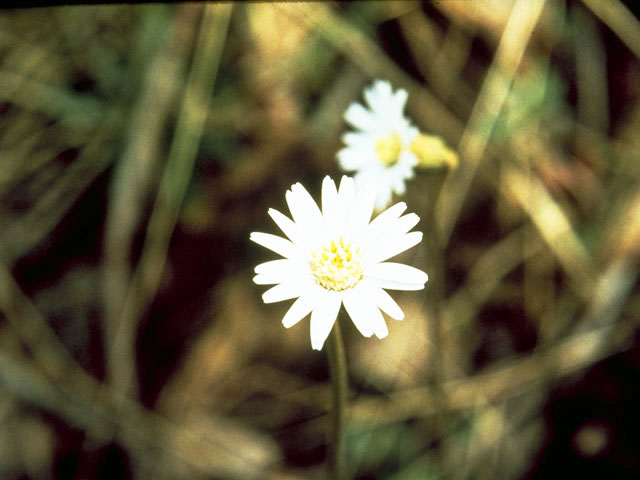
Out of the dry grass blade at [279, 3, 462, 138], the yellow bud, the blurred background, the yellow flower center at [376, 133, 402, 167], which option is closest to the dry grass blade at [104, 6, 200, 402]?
the blurred background

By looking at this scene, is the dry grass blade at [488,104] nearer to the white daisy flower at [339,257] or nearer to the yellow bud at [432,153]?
the yellow bud at [432,153]

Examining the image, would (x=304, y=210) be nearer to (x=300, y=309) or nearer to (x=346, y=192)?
(x=346, y=192)

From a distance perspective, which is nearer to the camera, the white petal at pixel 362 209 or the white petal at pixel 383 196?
the white petal at pixel 362 209

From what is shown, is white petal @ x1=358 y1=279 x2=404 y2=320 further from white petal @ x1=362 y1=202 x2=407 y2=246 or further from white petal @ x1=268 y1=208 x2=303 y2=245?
white petal @ x1=268 y1=208 x2=303 y2=245

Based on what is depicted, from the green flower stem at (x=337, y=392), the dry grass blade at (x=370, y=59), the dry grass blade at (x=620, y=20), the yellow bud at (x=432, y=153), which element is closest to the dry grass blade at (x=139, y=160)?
the dry grass blade at (x=370, y=59)

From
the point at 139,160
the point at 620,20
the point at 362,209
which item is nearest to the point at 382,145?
the point at 362,209
